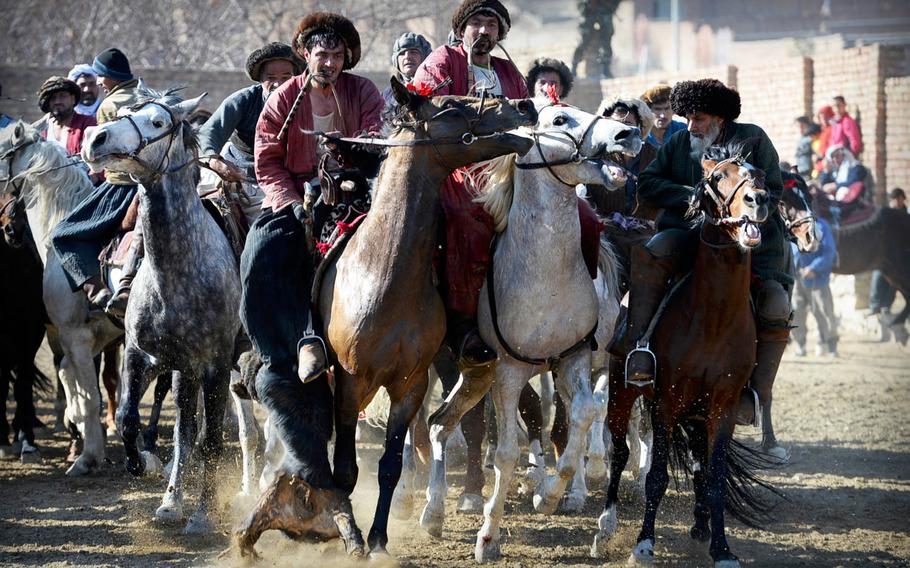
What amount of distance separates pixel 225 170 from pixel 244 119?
1348mm

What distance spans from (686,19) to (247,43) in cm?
2256

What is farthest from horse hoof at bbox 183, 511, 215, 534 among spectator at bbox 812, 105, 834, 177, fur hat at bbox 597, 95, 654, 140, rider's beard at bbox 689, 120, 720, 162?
spectator at bbox 812, 105, 834, 177

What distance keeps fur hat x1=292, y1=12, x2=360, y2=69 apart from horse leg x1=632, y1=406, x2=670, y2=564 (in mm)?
2867

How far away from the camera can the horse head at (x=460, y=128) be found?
6105 mm

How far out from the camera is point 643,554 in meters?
6.39

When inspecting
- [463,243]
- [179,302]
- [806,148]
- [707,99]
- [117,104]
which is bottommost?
[179,302]

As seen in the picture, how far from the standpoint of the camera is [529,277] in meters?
6.60

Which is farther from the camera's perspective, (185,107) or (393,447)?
(185,107)

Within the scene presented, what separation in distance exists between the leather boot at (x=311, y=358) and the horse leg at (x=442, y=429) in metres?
1.12

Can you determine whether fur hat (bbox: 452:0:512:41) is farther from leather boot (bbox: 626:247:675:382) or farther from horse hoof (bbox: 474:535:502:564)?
horse hoof (bbox: 474:535:502:564)

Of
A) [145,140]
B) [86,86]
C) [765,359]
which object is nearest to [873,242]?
[765,359]

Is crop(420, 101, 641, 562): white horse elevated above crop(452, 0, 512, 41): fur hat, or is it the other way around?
crop(452, 0, 512, 41): fur hat

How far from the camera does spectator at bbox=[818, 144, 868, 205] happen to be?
17.6m

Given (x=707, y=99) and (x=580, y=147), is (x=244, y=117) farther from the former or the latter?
(x=707, y=99)
